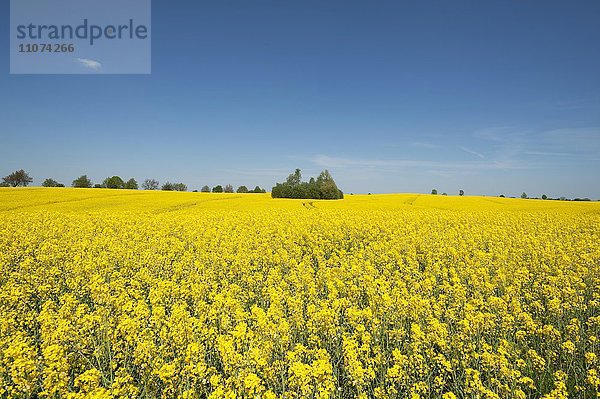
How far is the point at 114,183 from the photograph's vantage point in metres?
71.1

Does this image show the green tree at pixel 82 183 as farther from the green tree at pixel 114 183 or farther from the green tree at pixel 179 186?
the green tree at pixel 179 186

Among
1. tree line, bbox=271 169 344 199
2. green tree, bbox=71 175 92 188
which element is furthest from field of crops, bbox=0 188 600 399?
green tree, bbox=71 175 92 188

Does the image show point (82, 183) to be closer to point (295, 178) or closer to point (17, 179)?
point (17, 179)

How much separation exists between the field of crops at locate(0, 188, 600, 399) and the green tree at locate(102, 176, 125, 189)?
6376 centimetres

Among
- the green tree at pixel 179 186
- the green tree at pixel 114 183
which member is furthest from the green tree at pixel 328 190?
the green tree at pixel 179 186

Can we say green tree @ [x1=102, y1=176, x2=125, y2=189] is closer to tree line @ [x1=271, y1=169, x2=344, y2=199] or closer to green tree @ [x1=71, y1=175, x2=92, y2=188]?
green tree @ [x1=71, y1=175, x2=92, y2=188]

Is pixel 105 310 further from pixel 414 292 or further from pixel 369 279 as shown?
pixel 414 292

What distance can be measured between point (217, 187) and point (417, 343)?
243ft

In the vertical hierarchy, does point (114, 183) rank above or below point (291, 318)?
above

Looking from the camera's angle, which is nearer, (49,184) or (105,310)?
(105,310)

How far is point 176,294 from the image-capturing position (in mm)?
6508

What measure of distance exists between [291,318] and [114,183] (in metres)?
77.3

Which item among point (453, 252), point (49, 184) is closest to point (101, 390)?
point (453, 252)

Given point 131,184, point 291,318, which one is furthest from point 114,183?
point 291,318
